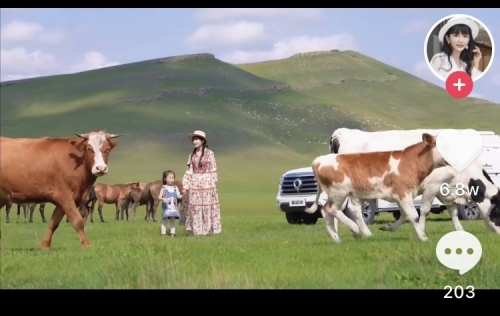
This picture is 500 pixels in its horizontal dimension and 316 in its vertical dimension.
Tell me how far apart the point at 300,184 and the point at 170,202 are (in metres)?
5.28

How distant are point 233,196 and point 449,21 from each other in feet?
67.3

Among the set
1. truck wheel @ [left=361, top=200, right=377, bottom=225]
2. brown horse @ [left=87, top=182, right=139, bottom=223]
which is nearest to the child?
truck wheel @ [left=361, top=200, right=377, bottom=225]

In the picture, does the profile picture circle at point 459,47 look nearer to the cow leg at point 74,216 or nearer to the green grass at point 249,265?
the green grass at point 249,265

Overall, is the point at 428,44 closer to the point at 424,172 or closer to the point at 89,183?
the point at 424,172

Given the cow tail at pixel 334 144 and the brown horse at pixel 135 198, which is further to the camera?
the brown horse at pixel 135 198

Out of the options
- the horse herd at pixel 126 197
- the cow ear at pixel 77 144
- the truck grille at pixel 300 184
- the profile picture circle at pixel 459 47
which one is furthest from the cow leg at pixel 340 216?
the horse herd at pixel 126 197

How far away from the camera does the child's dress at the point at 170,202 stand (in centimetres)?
1920

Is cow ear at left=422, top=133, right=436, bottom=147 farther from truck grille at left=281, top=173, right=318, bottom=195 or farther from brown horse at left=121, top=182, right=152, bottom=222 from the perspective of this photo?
brown horse at left=121, top=182, right=152, bottom=222

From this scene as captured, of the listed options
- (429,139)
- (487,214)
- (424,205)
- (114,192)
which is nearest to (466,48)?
(429,139)

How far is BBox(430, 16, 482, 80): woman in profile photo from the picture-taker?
843 centimetres

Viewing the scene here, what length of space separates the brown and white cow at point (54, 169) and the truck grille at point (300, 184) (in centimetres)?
1032
